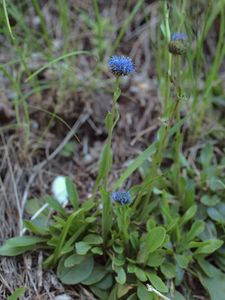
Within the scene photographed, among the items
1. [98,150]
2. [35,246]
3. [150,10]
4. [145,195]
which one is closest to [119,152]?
[98,150]

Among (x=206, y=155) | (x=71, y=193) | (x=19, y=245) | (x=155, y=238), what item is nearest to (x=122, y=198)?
(x=155, y=238)

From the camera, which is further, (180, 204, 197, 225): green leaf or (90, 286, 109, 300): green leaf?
(180, 204, 197, 225): green leaf

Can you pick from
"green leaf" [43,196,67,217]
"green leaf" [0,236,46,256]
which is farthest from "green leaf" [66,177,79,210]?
"green leaf" [0,236,46,256]

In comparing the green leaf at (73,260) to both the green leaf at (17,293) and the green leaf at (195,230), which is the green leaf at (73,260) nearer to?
the green leaf at (17,293)

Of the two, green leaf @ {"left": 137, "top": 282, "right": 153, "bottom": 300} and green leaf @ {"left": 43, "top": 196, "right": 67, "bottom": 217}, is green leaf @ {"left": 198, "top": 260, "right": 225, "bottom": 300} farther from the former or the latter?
green leaf @ {"left": 43, "top": 196, "right": 67, "bottom": 217}

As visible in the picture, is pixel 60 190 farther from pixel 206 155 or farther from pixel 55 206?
pixel 206 155
